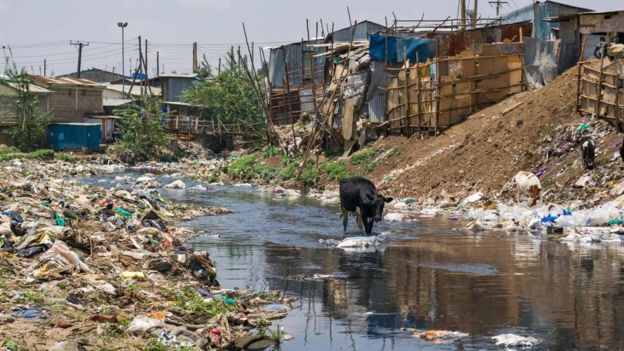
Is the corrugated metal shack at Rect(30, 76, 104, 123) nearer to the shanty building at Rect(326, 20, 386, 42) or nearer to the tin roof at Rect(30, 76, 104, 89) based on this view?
the tin roof at Rect(30, 76, 104, 89)

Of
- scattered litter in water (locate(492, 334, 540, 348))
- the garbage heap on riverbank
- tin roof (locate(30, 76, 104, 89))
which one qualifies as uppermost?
tin roof (locate(30, 76, 104, 89))

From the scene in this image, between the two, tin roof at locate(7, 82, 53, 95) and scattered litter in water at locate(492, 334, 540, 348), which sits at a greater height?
tin roof at locate(7, 82, 53, 95)

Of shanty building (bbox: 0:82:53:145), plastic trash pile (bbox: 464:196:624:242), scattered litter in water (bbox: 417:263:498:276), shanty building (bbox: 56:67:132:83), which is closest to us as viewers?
scattered litter in water (bbox: 417:263:498:276)

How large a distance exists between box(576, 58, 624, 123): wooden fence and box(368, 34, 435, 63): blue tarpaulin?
400 inches

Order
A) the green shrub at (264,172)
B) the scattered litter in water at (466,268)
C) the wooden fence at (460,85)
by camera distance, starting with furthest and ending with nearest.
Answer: the green shrub at (264,172) < the wooden fence at (460,85) < the scattered litter in water at (466,268)

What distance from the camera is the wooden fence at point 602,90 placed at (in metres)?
22.6

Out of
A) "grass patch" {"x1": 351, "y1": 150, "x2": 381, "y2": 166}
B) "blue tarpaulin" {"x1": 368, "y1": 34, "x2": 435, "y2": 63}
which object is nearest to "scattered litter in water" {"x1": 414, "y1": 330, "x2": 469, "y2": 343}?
"grass patch" {"x1": 351, "y1": 150, "x2": 381, "y2": 166}

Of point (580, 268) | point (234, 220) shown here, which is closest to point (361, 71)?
point (234, 220)

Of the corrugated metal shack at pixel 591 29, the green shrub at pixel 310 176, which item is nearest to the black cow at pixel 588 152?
the corrugated metal shack at pixel 591 29

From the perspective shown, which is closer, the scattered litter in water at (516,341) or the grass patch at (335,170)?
the scattered litter in water at (516,341)

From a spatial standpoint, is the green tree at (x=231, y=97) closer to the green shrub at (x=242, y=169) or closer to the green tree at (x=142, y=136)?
the green tree at (x=142, y=136)

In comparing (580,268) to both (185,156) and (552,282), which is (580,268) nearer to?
(552,282)

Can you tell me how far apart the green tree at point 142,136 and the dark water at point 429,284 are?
1266 inches

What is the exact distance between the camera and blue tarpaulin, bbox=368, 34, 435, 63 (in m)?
34.8
